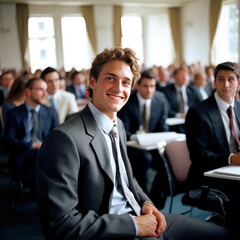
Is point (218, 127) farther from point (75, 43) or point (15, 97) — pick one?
point (75, 43)

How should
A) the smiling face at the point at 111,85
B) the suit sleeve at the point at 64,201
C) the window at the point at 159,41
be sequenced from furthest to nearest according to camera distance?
the window at the point at 159,41
the smiling face at the point at 111,85
the suit sleeve at the point at 64,201

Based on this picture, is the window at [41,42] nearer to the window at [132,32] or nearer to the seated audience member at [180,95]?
the window at [132,32]

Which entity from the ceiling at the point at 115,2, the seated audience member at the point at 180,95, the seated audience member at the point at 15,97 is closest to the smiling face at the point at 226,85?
the seated audience member at the point at 15,97

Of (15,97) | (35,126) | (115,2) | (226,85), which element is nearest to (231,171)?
(226,85)

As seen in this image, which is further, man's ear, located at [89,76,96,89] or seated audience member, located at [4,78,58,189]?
seated audience member, located at [4,78,58,189]

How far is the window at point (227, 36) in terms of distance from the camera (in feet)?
45.6

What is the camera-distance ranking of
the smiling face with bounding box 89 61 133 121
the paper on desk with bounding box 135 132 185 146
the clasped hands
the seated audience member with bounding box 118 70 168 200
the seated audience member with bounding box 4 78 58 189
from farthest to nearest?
the seated audience member with bounding box 118 70 168 200
the seated audience member with bounding box 4 78 58 189
the paper on desk with bounding box 135 132 185 146
the smiling face with bounding box 89 61 133 121
the clasped hands

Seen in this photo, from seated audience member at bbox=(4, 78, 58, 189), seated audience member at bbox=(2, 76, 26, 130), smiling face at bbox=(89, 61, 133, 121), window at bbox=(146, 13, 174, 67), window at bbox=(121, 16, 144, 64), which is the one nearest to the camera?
smiling face at bbox=(89, 61, 133, 121)

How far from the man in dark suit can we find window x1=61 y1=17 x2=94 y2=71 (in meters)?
14.4

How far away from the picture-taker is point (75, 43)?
15.9 m

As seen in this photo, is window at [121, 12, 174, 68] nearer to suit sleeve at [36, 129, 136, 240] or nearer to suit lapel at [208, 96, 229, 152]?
suit lapel at [208, 96, 229, 152]

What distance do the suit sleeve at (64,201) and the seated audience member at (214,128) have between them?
4.26 ft

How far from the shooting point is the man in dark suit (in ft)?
4.32

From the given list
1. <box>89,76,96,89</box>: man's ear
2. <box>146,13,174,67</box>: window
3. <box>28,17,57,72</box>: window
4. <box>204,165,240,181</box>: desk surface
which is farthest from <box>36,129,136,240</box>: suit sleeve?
<box>146,13,174,67</box>: window
